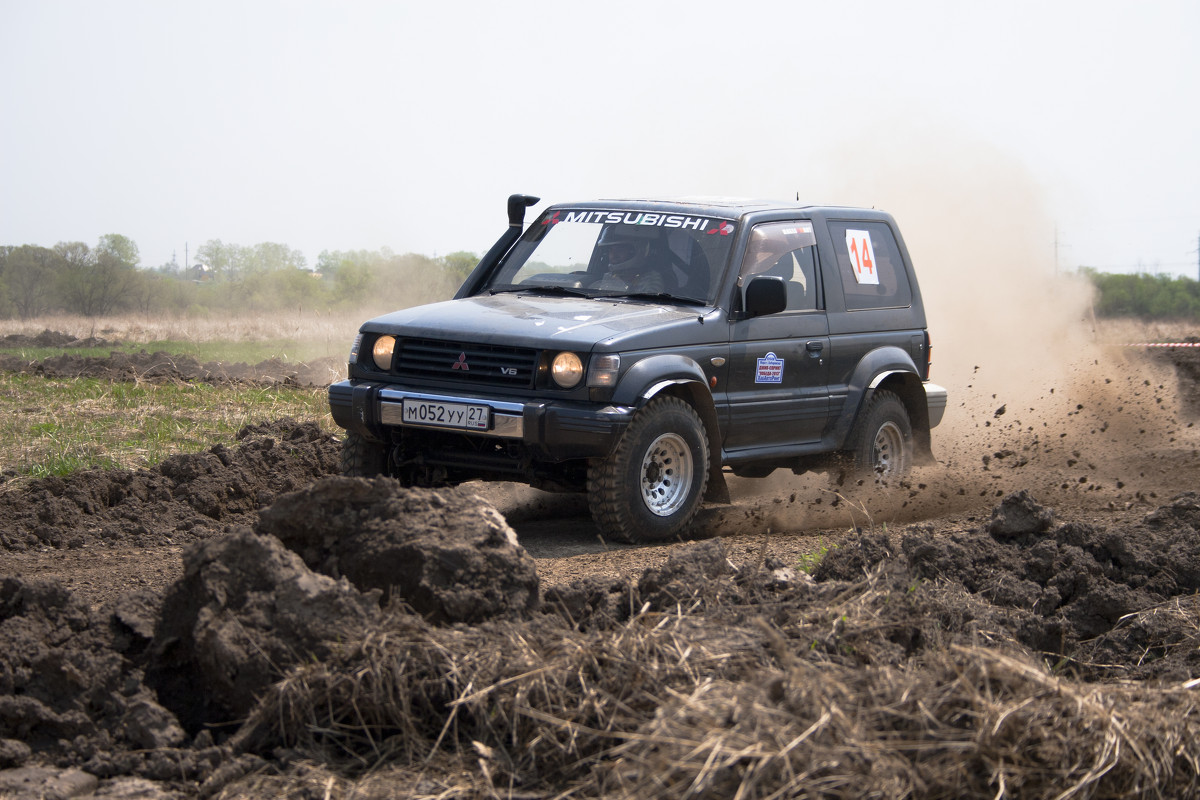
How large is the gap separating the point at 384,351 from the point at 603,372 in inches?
56.2

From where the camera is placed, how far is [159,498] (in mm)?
7910

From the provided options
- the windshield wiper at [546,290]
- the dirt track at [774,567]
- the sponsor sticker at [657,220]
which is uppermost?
the sponsor sticker at [657,220]

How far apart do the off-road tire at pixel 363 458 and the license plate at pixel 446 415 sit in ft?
1.85

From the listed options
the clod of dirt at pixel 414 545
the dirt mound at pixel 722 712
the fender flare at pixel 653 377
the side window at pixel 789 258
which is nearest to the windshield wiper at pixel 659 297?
the side window at pixel 789 258

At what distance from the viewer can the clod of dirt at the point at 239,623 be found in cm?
375

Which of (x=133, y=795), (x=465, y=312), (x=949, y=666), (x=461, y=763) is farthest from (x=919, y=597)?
(x=465, y=312)

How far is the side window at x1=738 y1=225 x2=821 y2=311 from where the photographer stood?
25.6 feet

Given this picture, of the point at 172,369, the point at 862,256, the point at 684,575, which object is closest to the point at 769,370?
the point at 862,256

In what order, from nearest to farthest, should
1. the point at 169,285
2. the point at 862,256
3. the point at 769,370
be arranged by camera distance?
the point at 769,370
the point at 862,256
the point at 169,285

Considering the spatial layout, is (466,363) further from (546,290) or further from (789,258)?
(789,258)

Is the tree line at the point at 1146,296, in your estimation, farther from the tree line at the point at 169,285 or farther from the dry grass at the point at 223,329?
the dry grass at the point at 223,329

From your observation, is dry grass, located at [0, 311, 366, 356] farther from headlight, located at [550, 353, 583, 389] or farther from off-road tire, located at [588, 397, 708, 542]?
headlight, located at [550, 353, 583, 389]

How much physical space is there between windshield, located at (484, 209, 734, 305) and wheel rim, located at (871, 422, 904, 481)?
2.06 metres

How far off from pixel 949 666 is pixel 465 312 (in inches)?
176
